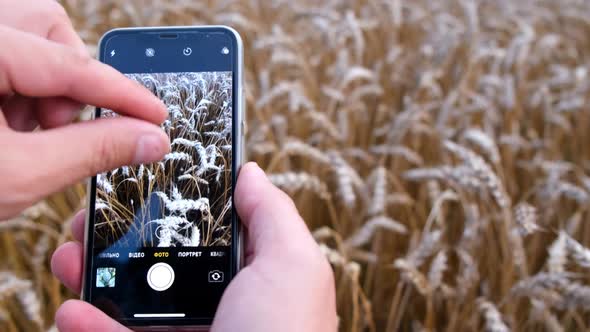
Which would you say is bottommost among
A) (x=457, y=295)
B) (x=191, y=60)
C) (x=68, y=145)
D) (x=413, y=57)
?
(x=457, y=295)

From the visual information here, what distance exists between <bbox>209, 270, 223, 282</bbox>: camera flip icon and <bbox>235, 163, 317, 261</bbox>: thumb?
4 cm

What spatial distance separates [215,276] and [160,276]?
0.24ft

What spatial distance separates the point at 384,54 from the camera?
234 cm

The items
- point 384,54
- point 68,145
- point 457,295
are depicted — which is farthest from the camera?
point 384,54

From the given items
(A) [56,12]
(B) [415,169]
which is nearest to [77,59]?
(A) [56,12]

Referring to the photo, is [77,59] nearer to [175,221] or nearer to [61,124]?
[61,124]

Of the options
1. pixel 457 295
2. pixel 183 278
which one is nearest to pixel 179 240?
pixel 183 278

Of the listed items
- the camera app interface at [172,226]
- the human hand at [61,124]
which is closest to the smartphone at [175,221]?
the camera app interface at [172,226]

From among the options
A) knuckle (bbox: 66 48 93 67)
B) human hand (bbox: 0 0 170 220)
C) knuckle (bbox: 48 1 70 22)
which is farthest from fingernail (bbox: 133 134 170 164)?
knuckle (bbox: 48 1 70 22)

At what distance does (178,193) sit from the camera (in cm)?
88

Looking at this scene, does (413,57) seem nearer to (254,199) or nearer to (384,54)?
(384,54)

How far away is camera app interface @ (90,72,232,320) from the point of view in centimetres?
84

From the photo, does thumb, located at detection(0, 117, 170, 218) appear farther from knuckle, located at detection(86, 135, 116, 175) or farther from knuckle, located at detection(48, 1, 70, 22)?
knuckle, located at detection(48, 1, 70, 22)

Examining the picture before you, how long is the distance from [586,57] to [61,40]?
7.10 feet
